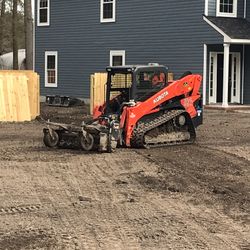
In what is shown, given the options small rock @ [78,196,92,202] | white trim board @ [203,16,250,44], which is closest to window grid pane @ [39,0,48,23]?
white trim board @ [203,16,250,44]

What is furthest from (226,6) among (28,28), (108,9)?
(28,28)

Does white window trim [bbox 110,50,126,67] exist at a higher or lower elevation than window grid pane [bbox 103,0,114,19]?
lower

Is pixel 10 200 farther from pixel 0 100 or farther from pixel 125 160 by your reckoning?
pixel 0 100

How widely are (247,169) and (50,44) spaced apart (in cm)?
2362

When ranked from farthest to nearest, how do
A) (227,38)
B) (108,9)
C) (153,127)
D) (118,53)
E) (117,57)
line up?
(108,9) < (117,57) < (118,53) < (227,38) < (153,127)

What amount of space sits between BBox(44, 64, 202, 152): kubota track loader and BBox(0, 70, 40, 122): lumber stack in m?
5.81

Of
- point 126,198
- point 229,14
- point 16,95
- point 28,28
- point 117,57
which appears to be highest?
point 229,14

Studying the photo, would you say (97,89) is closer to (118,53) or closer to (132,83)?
(118,53)

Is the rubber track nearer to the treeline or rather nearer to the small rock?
the small rock

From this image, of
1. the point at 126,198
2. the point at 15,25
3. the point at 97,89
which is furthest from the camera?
the point at 15,25

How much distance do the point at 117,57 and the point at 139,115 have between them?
16.7m

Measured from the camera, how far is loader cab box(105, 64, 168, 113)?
42.7 feet

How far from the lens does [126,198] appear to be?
8.18 meters

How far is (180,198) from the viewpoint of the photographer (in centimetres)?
823
